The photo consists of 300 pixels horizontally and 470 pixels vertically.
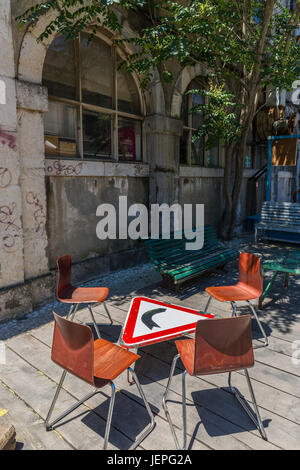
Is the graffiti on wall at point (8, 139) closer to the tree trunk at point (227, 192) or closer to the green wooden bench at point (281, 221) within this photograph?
the tree trunk at point (227, 192)

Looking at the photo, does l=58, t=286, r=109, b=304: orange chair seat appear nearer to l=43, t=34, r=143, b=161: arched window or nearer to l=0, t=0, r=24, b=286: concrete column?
l=0, t=0, r=24, b=286: concrete column

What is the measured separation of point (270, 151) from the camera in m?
8.95

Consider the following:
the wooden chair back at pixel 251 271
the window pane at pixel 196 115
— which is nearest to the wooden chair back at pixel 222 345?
the wooden chair back at pixel 251 271

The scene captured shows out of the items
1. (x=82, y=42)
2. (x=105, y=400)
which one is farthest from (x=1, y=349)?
(x=82, y=42)

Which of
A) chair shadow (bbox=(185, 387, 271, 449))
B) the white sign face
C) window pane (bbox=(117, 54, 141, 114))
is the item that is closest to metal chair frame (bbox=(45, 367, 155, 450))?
chair shadow (bbox=(185, 387, 271, 449))

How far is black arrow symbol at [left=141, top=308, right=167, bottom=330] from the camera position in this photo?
3.17 m

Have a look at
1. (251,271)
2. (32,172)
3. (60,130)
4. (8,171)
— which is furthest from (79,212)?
(251,271)

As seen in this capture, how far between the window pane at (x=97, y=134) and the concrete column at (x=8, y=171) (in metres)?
1.70

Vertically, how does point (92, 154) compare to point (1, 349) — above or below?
above

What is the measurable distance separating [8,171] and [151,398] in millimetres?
3235

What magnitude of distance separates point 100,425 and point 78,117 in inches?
188

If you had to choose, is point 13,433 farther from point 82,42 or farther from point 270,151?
point 270,151
